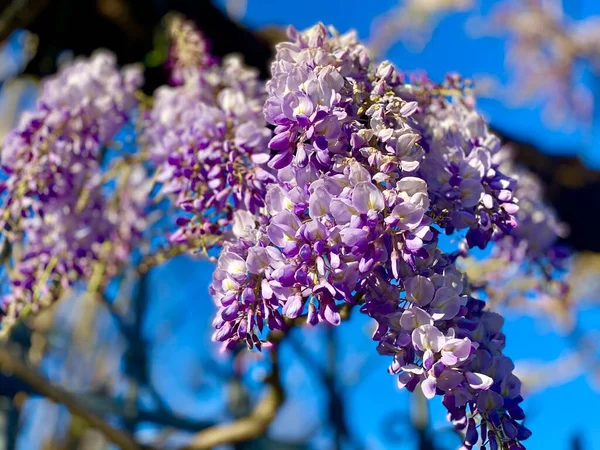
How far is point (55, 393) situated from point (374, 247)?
1240mm

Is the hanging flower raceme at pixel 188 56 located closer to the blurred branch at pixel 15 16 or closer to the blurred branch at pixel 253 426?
the blurred branch at pixel 15 16

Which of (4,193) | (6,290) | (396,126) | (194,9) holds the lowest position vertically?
(6,290)

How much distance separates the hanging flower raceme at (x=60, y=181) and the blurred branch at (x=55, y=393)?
32 cm

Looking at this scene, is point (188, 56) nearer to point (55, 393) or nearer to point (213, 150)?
point (213, 150)

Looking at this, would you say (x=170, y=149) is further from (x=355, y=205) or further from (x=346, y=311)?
(x=355, y=205)

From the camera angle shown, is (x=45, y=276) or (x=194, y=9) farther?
(x=194, y=9)

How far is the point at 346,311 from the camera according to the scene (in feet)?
2.59

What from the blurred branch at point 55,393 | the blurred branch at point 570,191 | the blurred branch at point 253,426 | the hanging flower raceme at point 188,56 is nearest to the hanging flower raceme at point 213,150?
the hanging flower raceme at point 188,56

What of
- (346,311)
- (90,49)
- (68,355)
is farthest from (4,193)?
(68,355)

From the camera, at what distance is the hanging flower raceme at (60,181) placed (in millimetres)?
988

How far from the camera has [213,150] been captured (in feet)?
2.77

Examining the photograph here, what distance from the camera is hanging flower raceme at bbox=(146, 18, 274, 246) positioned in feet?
2.54

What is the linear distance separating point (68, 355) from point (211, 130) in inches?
108

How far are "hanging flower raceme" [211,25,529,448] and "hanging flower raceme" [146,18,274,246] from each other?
124 millimetres
